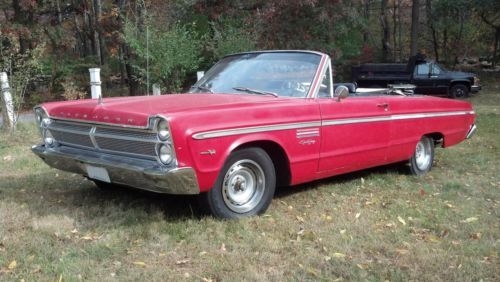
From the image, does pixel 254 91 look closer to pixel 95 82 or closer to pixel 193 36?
pixel 95 82

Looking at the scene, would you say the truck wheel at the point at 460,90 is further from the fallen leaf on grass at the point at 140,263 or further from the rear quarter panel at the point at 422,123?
the fallen leaf on grass at the point at 140,263

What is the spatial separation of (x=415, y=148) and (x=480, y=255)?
2915mm

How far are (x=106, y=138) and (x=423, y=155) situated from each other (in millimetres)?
4385


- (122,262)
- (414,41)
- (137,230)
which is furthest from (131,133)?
(414,41)

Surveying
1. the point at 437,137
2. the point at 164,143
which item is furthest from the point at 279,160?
the point at 437,137

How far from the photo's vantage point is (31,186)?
608cm

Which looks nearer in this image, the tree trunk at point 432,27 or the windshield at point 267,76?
the windshield at point 267,76

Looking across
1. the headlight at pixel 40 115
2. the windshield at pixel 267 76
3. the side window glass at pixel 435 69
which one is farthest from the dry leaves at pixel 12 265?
the side window glass at pixel 435 69

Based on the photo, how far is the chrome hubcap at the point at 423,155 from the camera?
7.17 m

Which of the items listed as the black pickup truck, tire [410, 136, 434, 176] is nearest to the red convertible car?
tire [410, 136, 434, 176]

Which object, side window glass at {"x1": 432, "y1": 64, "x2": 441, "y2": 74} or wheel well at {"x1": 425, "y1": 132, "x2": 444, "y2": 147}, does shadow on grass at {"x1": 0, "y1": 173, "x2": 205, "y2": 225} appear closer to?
wheel well at {"x1": 425, "y1": 132, "x2": 444, "y2": 147}

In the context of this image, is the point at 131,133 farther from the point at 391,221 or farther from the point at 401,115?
the point at 401,115

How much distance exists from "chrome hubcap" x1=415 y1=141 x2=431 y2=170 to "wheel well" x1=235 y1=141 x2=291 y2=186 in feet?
8.69

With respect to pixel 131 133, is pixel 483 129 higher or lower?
lower
